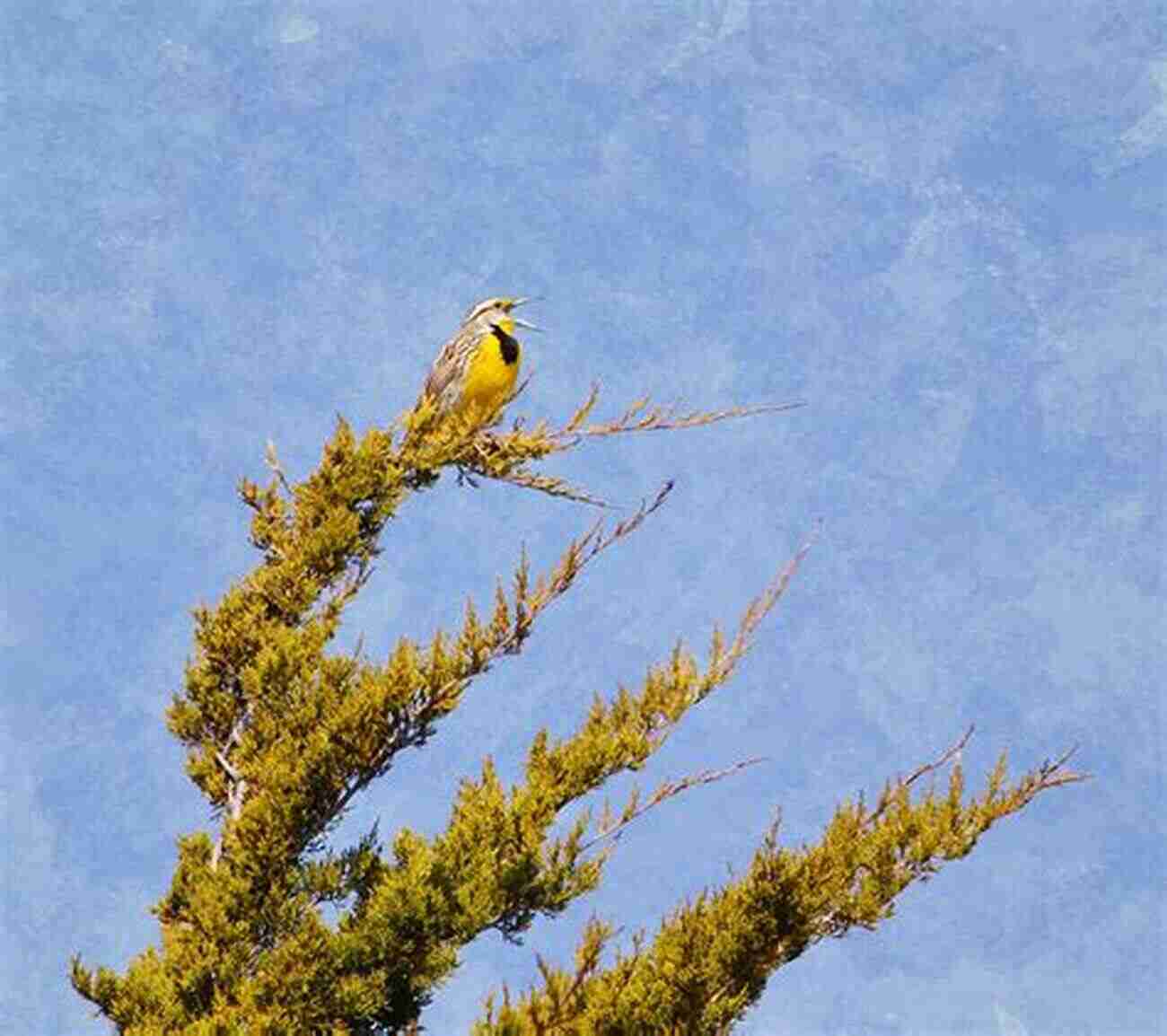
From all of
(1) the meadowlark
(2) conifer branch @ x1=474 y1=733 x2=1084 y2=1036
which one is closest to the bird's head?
(1) the meadowlark

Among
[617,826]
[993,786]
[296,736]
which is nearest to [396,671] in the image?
[296,736]

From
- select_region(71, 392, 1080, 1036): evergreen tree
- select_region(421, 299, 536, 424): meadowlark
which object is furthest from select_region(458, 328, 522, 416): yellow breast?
select_region(71, 392, 1080, 1036): evergreen tree

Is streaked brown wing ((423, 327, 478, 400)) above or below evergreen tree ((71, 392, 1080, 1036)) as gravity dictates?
A: above

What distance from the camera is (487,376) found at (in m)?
10.4

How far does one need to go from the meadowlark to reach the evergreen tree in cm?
248

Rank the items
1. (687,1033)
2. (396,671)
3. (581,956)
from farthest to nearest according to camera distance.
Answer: (396,671)
(687,1033)
(581,956)

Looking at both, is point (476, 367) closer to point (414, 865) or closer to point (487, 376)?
point (487, 376)

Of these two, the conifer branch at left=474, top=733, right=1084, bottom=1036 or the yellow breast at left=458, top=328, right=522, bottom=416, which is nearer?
the conifer branch at left=474, top=733, right=1084, bottom=1036

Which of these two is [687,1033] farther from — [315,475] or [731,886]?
[315,475]

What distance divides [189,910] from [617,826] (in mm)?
1630

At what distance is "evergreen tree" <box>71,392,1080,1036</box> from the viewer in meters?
7.04

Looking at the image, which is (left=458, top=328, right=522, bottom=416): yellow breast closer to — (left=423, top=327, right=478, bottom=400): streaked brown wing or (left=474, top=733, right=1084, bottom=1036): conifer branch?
(left=423, top=327, right=478, bottom=400): streaked brown wing

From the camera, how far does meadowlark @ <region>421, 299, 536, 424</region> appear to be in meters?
10.3

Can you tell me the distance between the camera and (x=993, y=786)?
24.2ft
